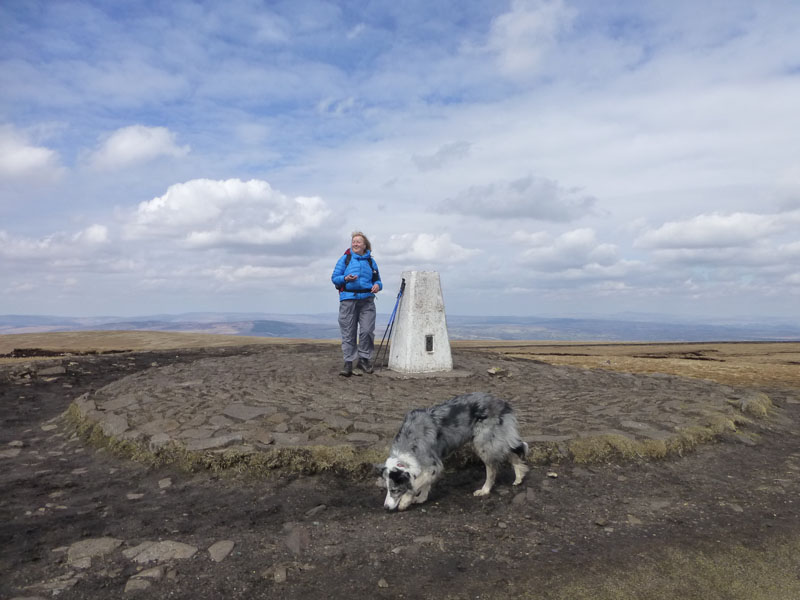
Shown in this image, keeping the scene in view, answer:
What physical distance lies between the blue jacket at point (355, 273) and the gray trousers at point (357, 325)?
0.17m

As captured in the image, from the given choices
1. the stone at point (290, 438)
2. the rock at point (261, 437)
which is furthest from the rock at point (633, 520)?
the rock at point (261, 437)

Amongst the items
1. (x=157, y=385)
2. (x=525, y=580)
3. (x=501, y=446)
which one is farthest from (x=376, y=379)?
(x=525, y=580)

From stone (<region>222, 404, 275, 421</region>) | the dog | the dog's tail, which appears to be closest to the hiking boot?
stone (<region>222, 404, 275, 421</region>)

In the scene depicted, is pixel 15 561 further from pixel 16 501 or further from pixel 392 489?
pixel 392 489

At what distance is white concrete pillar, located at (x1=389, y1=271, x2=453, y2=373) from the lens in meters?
12.3

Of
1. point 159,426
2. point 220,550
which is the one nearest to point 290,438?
point 159,426

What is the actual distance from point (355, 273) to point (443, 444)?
21.5ft

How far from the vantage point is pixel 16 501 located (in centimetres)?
597

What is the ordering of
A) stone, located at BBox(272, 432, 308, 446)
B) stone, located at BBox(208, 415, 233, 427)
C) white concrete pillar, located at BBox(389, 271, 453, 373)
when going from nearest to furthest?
stone, located at BBox(272, 432, 308, 446) → stone, located at BBox(208, 415, 233, 427) → white concrete pillar, located at BBox(389, 271, 453, 373)

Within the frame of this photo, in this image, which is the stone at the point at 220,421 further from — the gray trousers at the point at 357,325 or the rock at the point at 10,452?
the gray trousers at the point at 357,325

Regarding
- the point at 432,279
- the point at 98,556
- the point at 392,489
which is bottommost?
the point at 98,556

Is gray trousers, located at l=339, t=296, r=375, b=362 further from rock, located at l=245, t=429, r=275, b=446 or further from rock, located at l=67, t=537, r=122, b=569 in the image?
rock, located at l=67, t=537, r=122, b=569

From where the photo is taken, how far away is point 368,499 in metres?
5.99

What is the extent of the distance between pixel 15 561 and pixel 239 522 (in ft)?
6.32
